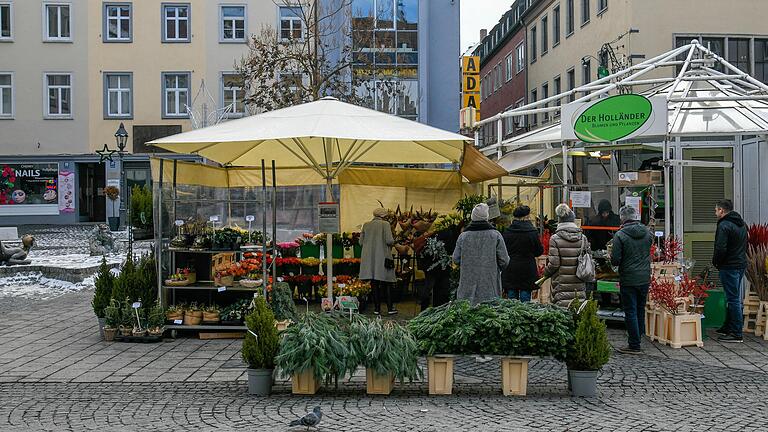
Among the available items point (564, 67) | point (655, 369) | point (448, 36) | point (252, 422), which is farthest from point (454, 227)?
point (564, 67)

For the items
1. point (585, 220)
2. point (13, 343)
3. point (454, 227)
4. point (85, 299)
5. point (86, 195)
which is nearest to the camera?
point (13, 343)

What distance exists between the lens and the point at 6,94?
3728 cm

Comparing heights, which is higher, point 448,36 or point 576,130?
point 448,36

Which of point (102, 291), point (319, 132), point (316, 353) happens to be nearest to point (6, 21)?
point (102, 291)

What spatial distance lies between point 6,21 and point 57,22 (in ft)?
7.54

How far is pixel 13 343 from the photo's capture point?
10766 mm

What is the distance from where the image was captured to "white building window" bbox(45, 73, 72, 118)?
37.0 metres

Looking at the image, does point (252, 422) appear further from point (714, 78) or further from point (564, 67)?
point (564, 67)

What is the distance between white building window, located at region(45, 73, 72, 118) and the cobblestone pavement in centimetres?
2896

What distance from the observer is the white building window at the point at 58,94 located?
121ft

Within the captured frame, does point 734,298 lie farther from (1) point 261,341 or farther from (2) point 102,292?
(2) point 102,292

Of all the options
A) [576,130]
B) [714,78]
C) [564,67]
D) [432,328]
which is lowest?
[432,328]

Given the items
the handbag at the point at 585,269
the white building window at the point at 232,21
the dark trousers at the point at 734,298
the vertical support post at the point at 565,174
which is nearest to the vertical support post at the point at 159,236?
the handbag at the point at 585,269

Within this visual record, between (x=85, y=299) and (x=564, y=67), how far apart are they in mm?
24987
